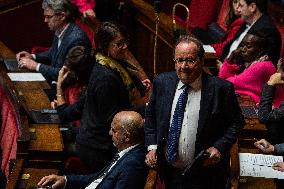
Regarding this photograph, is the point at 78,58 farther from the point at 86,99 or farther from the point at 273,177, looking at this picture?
the point at 273,177

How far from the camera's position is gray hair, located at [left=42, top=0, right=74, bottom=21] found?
4223mm

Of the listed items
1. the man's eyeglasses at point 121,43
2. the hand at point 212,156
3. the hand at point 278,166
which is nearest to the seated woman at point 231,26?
the man's eyeglasses at point 121,43

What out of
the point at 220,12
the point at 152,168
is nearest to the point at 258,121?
the point at 152,168

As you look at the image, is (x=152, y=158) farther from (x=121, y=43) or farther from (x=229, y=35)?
(x=229, y=35)

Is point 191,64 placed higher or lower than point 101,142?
higher

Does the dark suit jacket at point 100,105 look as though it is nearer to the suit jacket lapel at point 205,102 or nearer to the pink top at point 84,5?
the suit jacket lapel at point 205,102

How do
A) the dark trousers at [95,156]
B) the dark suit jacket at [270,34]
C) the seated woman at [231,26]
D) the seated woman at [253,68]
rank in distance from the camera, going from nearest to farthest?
the dark trousers at [95,156] < the seated woman at [253,68] < the dark suit jacket at [270,34] < the seated woman at [231,26]

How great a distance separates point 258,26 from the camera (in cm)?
414

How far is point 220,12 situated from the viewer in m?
5.12

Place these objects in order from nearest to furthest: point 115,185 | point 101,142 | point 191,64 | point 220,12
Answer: point 191,64 → point 115,185 → point 101,142 → point 220,12

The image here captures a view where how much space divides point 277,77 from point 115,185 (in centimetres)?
102

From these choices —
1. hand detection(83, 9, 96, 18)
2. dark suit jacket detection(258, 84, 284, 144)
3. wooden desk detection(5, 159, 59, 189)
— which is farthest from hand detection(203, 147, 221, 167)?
hand detection(83, 9, 96, 18)

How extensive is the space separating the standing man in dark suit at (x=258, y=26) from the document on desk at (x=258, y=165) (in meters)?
1.06

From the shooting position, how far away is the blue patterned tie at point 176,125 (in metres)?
2.73
